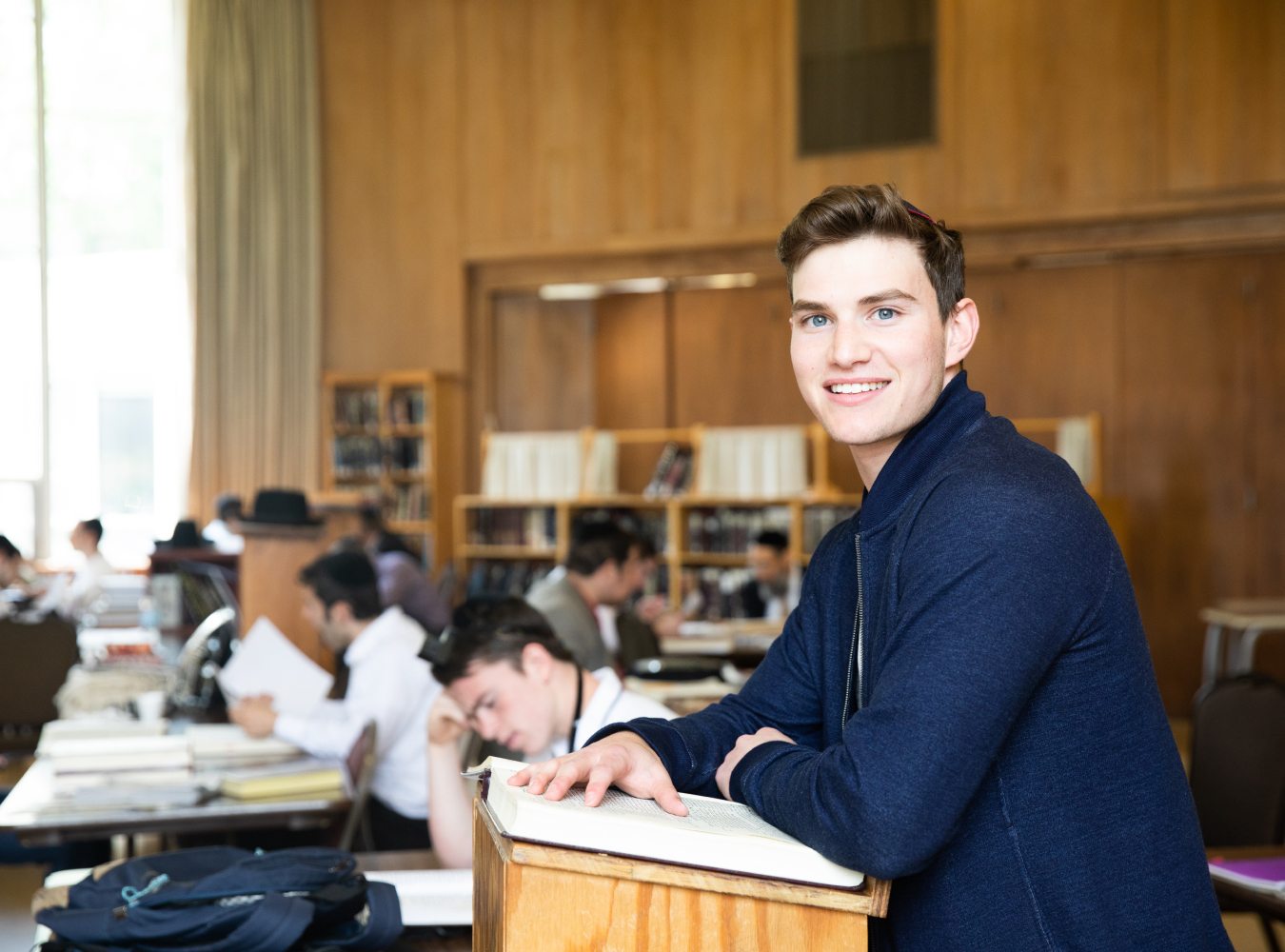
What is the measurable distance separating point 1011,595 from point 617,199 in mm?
9089

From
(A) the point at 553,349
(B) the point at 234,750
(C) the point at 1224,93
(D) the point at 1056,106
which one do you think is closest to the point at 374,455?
(A) the point at 553,349

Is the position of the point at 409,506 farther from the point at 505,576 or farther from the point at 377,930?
the point at 377,930

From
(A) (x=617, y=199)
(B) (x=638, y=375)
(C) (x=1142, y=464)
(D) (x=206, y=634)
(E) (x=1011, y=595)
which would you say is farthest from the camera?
(B) (x=638, y=375)

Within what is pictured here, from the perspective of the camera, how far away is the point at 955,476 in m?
1.14

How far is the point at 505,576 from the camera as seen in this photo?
9648 millimetres

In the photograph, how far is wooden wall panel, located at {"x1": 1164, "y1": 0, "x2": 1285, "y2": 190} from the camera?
8359 millimetres

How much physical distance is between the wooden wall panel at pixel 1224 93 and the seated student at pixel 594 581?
18.5 feet

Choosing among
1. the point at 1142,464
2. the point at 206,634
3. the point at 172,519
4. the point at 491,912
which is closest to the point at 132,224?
the point at 172,519

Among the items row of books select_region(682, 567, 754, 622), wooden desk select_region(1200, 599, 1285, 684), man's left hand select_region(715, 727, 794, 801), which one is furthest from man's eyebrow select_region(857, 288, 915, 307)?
row of books select_region(682, 567, 754, 622)

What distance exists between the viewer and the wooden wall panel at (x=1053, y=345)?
9.09 meters

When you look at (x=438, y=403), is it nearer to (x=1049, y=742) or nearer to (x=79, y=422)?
(x=79, y=422)

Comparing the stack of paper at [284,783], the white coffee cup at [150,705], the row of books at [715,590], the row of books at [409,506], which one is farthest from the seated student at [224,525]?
the stack of paper at [284,783]

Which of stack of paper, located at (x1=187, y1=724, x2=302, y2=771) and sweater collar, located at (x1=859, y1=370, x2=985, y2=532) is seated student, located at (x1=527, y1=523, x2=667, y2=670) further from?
sweater collar, located at (x1=859, y1=370, x2=985, y2=532)

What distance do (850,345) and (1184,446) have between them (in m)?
8.66
